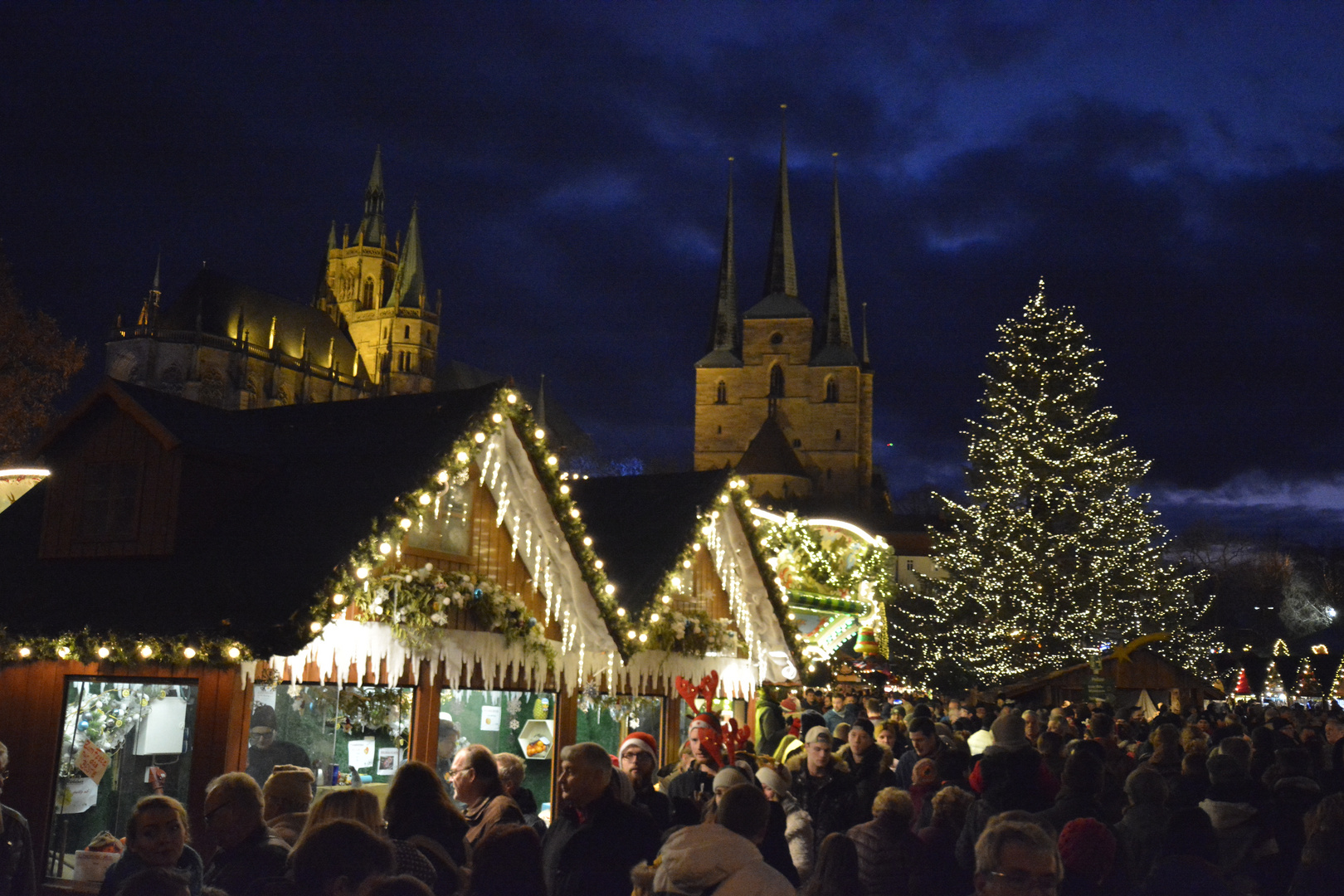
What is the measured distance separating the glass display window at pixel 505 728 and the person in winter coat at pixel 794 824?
16.0ft

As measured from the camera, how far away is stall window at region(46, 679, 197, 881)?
9898 millimetres

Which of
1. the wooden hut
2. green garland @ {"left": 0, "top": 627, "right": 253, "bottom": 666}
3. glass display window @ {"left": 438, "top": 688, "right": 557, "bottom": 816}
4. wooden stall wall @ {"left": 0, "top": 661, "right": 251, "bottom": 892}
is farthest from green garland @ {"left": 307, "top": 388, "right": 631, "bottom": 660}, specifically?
the wooden hut

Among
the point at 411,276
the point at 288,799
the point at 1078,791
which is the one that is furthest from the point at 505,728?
Answer: the point at 411,276

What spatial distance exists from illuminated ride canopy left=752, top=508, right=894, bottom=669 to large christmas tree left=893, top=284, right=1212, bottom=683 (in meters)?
11.2

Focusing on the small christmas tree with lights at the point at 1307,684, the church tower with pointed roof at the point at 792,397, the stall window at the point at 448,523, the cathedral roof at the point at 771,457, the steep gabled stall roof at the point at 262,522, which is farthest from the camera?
the church tower with pointed roof at the point at 792,397

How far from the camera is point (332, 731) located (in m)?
10.9

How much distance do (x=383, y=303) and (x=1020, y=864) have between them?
121956mm

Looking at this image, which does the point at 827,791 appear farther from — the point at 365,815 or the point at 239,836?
the point at 239,836

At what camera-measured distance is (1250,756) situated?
970cm

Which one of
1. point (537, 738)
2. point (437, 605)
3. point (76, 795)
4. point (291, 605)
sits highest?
point (437, 605)

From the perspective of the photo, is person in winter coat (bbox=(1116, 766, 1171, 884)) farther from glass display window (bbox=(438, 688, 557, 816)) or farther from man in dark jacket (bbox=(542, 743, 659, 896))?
glass display window (bbox=(438, 688, 557, 816))

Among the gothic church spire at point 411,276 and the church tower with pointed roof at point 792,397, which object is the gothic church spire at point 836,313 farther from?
the gothic church spire at point 411,276

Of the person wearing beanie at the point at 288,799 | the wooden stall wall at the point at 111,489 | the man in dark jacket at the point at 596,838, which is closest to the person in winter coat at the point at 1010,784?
the man in dark jacket at the point at 596,838

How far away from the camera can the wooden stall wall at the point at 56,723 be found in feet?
32.3
